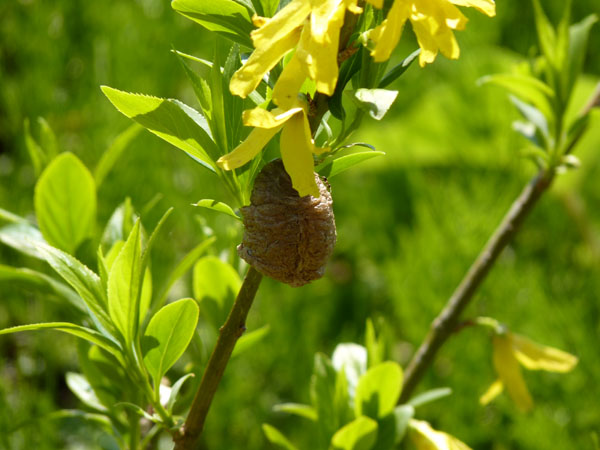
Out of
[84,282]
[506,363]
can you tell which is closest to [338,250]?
[506,363]

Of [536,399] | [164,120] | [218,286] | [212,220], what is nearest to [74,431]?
[212,220]

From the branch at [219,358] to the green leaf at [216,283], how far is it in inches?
4.4

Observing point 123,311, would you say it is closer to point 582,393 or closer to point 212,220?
point 212,220

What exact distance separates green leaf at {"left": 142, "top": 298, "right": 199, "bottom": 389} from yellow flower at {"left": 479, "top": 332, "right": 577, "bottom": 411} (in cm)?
28

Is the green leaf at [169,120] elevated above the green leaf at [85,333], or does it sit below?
above

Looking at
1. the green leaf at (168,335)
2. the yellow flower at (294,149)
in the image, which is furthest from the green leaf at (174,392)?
the yellow flower at (294,149)

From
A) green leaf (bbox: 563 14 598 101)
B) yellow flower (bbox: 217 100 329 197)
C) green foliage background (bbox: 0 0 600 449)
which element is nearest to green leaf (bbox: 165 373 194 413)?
yellow flower (bbox: 217 100 329 197)

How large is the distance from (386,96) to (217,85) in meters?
0.07

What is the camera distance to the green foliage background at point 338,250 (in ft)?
3.54

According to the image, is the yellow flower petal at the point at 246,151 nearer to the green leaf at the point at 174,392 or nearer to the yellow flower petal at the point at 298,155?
the yellow flower petal at the point at 298,155

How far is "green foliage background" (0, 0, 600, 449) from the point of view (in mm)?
1079

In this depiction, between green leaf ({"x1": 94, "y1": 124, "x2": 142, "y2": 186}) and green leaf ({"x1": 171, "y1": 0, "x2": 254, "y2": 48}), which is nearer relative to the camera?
green leaf ({"x1": 171, "y1": 0, "x2": 254, "y2": 48})

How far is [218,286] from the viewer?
0.42 m

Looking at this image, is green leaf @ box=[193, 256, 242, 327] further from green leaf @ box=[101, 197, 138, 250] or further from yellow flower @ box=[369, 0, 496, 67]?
yellow flower @ box=[369, 0, 496, 67]
